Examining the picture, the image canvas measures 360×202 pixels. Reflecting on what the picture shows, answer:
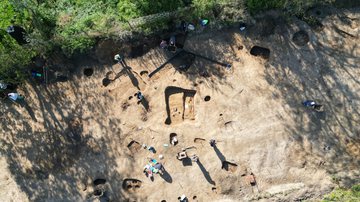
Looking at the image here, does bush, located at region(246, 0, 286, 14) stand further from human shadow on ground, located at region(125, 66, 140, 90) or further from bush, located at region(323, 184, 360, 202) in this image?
bush, located at region(323, 184, 360, 202)

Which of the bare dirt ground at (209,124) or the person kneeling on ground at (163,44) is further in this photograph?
the person kneeling on ground at (163,44)

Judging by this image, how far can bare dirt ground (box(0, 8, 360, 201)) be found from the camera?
42.3ft

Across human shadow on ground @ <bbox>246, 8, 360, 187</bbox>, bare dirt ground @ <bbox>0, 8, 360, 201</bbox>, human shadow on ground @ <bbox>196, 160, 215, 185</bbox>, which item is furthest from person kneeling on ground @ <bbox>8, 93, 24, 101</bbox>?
human shadow on ground @ <bbox>246, 8, 360, 187</bbox>

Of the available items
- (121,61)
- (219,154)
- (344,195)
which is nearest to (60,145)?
(121,61)

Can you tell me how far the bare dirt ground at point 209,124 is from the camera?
508 inches

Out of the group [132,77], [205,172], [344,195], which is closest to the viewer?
[344,195]

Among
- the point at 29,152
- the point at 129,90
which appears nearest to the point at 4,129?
the point at 29,152

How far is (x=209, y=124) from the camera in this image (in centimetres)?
1318

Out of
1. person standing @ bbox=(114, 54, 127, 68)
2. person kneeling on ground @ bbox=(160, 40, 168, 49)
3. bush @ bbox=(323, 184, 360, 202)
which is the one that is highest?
person standing @ bbox=(114, 54, 127, 68)

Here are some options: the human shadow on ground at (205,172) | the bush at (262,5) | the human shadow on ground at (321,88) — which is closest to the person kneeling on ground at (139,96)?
the human shadow on ground at (205,172)

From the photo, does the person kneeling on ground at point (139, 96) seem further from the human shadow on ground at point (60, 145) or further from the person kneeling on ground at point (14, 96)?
the person kneeling on ground at point (14, 96)

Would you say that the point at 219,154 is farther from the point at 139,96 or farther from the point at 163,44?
the point at 163,44

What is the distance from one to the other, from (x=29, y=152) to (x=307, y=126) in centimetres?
931

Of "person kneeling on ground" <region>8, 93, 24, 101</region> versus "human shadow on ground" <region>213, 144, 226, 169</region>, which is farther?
"person kneeling on ground" <region>8, 93, 24, 101</region>
